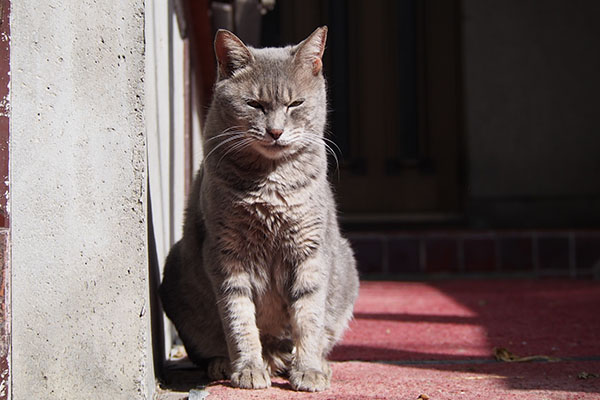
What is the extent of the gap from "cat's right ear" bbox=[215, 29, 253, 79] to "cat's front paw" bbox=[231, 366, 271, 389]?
1039 millimetres

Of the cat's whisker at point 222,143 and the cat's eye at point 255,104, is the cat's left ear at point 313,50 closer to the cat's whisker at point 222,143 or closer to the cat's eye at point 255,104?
the cat's eye at point 255,104

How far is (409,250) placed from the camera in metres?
5.85

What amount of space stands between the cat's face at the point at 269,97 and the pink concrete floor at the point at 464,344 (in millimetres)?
829

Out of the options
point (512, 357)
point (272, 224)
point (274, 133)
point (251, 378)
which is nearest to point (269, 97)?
point (274, 133)

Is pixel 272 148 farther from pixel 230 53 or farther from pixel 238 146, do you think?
pixel 230 53

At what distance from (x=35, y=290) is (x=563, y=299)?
3212 millimetres

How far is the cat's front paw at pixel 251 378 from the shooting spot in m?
2.45

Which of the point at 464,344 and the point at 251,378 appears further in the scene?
the point at 464,344

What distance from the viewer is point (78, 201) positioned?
217cm

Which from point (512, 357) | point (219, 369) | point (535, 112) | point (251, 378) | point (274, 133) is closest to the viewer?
point (251, 378)

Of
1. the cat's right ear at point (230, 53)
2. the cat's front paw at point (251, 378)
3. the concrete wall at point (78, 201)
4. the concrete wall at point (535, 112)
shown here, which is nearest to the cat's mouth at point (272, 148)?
the cat's right ear at point (230, 53)

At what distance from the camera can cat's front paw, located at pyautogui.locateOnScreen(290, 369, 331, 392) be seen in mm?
2449

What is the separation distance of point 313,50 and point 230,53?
0.31m

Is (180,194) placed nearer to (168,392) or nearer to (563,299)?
(168,392)
